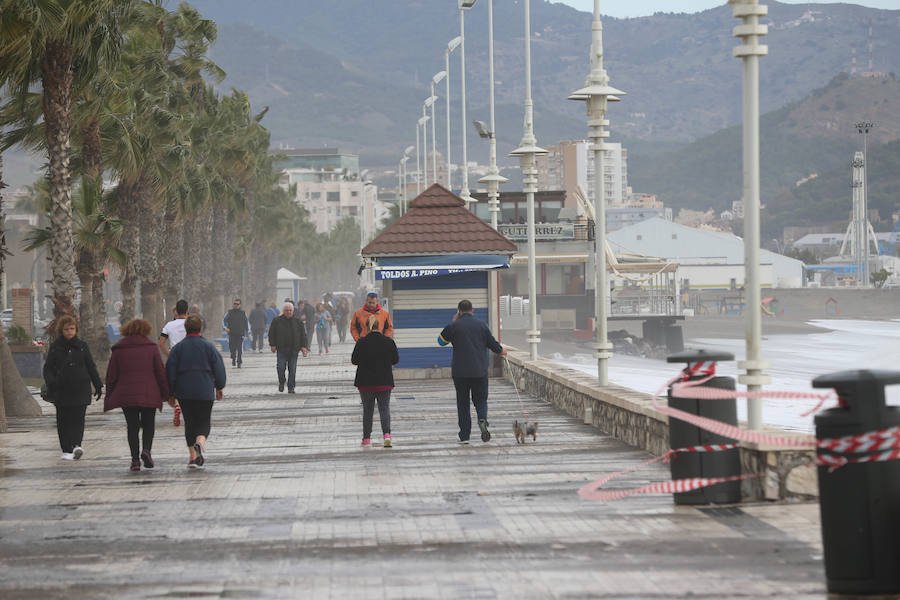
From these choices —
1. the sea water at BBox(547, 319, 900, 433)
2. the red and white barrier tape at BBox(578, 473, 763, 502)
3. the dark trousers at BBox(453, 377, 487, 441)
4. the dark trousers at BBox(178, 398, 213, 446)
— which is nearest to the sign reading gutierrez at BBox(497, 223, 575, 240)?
the sea water at BBox(547, 319, 900, 433)

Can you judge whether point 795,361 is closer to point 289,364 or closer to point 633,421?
point 289,364

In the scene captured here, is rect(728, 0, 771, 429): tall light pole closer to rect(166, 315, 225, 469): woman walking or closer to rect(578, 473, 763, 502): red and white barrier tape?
rect(578, 473, 763, 502): red and white barrier tape

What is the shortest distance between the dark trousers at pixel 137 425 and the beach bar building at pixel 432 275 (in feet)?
42.4

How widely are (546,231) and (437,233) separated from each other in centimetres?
4276

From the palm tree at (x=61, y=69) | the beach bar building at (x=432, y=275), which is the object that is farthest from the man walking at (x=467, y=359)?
the beach bar building at (x=432, y=275)

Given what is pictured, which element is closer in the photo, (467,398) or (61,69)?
(467,398)

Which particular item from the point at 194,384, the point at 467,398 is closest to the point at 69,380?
the point at 194,384

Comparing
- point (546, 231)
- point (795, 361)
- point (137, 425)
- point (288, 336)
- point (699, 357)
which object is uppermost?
point (546, 231)

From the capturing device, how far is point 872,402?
680 centimetres

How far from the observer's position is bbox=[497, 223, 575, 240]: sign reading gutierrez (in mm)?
69125

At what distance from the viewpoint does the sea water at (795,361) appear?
46281 millimetres

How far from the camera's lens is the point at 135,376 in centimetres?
1365

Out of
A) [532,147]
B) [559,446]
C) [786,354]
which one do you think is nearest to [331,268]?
[786,354]

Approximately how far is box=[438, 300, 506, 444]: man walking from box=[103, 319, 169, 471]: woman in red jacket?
340cm
